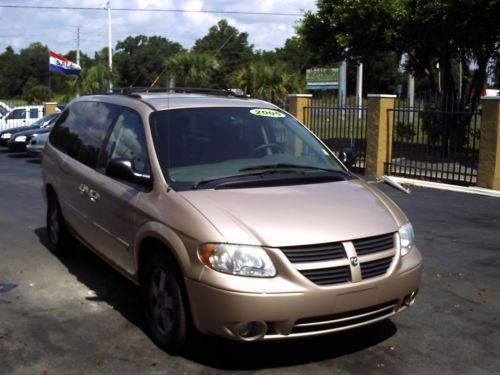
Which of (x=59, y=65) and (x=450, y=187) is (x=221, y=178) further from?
(x=59, y=65)

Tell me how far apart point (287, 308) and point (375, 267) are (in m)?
0.68

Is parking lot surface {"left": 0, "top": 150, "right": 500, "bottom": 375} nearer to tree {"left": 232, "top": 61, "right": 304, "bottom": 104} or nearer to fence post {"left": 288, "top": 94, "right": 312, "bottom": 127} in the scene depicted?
fence post {"left": 288, "top": 94, "right": 312, "bottom": 127}

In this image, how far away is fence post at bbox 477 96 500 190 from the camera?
12.4 metres

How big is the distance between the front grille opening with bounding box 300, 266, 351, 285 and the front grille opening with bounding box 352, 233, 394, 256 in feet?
0.56

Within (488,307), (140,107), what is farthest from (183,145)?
(488,307)

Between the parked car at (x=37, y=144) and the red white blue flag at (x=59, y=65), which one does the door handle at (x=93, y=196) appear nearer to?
the parked car at (x=37, y=144)

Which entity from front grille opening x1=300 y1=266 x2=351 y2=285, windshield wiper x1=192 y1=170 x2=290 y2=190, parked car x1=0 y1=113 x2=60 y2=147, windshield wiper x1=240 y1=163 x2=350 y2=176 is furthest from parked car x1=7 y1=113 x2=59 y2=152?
front grille opening x1=300 y1=266 x2=351 y2=285

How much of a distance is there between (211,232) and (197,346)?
906 mm

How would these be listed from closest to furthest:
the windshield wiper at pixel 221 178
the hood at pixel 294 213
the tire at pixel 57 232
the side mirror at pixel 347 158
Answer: the hood at pixel 294 213
the windshield wiper at pixel 221 178
the side mirror at pixel 347 158
the tire at pixel 57 232

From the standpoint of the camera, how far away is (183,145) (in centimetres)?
478

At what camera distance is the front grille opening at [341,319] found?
3.80 meters

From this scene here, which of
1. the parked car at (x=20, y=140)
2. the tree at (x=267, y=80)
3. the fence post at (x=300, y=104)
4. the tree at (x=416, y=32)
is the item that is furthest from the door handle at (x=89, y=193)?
the tree at (x=267, y=80)

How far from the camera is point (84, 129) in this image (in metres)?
6.19

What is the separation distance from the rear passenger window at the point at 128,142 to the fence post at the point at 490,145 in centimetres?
920
